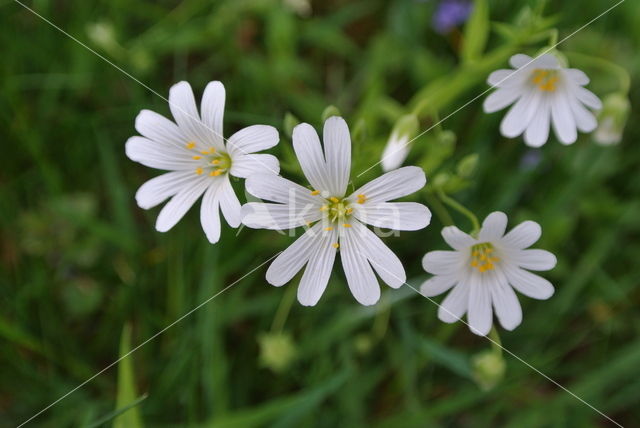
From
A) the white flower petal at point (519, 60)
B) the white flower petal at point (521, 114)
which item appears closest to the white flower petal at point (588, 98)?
the white flower petal at point (521, 114)

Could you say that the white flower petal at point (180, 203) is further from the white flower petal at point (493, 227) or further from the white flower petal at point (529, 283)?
the white flower petal at point (529, 283)

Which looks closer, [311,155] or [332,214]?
[311,155]

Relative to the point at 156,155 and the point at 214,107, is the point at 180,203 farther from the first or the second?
the point at 214,107

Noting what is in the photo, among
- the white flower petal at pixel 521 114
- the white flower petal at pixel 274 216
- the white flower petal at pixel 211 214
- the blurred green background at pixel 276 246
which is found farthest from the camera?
the blurred green background at pixel 276 246

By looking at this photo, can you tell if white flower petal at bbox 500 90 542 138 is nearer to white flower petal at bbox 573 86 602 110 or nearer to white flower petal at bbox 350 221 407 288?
white flower petal at bbox 573 86 602 110

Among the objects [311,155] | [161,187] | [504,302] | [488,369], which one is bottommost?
[488,369]

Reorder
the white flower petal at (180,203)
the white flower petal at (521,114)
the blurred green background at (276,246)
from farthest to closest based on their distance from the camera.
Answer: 1. the blurred green background at (276,246)
2. the white flower petal at (521,114)
3. the white flower petal at (180,203)

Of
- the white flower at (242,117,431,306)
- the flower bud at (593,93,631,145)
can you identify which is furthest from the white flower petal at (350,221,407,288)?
the flower bud at (593,93,631,145)

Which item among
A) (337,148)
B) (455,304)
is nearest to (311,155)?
(337,148)
